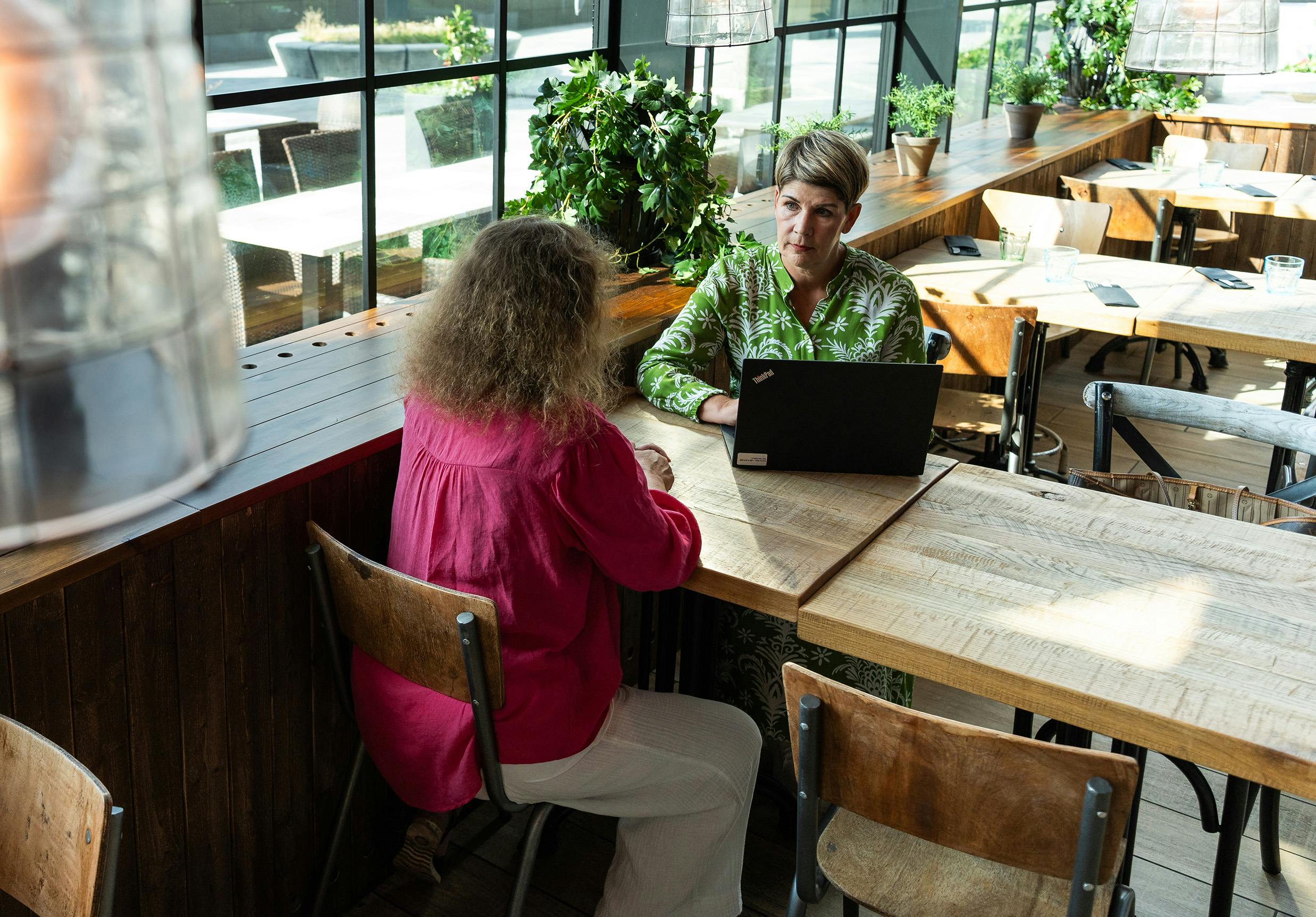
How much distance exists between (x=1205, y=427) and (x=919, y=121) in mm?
2916

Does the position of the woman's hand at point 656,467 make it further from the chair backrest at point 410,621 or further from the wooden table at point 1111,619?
the chair backrest at point 410,621

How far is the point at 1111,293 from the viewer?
3.89 m

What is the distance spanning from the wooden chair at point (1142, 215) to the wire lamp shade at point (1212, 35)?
7.49 feet

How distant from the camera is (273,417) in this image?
2004 mm

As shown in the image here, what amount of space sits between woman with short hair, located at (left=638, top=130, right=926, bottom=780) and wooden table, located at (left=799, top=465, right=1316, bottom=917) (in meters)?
0.47

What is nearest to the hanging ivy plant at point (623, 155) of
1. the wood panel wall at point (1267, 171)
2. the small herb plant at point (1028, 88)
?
the small herb plant at point (1028, 88)

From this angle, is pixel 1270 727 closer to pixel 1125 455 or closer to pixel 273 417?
pixel 273 417

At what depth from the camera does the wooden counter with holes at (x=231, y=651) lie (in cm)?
153

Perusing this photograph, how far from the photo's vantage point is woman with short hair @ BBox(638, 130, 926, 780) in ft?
7.79

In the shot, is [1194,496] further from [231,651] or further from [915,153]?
[915,153]

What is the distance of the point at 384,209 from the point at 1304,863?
8.30 feet

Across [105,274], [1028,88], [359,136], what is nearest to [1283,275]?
[1028,88]

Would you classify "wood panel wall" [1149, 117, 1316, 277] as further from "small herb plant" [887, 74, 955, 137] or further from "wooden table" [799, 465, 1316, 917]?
"wooden table" [799, 465, 1316, 917]

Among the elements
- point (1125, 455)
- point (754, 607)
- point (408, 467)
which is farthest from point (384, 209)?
point (1125, 455)
